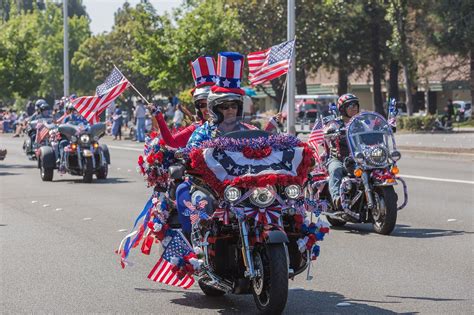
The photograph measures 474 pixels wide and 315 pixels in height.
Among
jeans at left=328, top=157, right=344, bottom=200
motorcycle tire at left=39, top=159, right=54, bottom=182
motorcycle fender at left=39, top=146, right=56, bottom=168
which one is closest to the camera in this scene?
jeans at left=328, top=157, right=344, bottom=200

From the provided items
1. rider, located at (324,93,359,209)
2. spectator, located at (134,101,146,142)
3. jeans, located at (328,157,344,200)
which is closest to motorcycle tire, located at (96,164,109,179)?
rider, located at (324,93,359,209)

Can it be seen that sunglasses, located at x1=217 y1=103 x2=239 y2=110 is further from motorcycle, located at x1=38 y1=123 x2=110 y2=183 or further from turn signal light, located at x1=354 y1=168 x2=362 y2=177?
motorcycle, located at x1=38 y1=123 x2=110 y2=183

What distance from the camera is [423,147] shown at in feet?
107

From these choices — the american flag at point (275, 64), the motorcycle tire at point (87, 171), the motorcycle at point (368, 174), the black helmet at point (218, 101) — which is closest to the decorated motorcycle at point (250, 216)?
the black helmet at point (218, 101)

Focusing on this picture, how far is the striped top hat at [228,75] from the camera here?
26.7 ft

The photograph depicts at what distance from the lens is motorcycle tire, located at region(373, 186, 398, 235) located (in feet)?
40.0

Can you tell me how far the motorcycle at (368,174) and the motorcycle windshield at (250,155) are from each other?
4819 millimetres

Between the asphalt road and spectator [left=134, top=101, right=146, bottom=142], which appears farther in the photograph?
spectator [left=134, top=101, right=146, bottom=142]

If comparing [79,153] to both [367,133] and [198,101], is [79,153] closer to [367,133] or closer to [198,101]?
[367,133]

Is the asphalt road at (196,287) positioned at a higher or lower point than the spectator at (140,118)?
lower

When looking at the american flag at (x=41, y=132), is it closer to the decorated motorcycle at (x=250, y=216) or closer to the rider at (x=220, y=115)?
the rider at (x=220, y=115)

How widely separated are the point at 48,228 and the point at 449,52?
38965 mm

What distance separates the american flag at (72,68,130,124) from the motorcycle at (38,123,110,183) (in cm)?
1007

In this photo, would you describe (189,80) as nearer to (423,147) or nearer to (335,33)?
(335,33)
